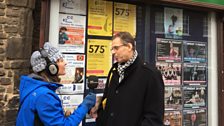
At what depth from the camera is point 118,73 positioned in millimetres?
3238

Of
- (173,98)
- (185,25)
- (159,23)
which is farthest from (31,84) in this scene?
(185,25)

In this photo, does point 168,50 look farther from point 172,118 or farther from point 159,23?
point 172,118

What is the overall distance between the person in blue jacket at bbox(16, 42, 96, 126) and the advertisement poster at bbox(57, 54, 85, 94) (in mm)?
1515

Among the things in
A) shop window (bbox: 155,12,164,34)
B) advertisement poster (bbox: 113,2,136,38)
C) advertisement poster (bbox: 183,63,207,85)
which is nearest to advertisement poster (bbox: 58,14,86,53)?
advertisement poster (bbox: 113,2,136,38)

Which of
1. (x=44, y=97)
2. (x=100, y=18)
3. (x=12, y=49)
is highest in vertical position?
(x=100, y=18)

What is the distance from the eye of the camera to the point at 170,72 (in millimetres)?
A: 5324

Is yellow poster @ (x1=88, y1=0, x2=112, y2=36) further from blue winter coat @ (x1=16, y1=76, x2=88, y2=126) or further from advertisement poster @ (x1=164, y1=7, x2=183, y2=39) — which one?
blue winter coat @ (x1=16, y1=76, x2=88, y2=126)

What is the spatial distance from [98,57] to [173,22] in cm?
154

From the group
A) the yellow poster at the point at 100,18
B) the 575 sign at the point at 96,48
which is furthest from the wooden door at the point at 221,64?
the 575 sign at the point at 96,48

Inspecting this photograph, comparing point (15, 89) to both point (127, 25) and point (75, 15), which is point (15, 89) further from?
point (127, 25)

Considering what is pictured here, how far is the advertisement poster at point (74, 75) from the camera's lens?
440cm

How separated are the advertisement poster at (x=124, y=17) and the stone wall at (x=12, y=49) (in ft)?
4.21

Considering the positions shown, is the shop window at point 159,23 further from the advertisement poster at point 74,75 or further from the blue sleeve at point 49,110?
the blue sleeve at point 49,110

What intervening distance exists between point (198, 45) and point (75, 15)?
7.61 ft
